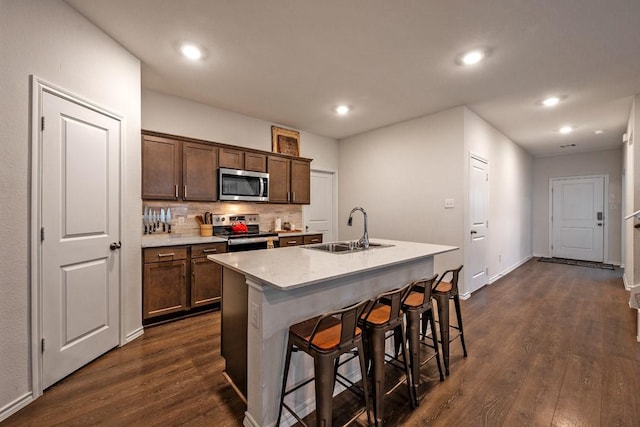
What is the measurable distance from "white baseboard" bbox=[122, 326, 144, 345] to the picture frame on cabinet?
3136 mm

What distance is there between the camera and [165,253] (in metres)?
3.04

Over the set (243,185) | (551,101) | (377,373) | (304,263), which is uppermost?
(551,101)

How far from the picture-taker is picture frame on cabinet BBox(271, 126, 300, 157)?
15.8 ft

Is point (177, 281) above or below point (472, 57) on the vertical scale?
below

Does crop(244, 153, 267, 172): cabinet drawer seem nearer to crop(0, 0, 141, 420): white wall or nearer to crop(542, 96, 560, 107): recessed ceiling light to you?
crop(0, 0, 141, 420): white wall

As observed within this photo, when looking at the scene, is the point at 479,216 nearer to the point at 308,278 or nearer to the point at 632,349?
the point at 632,349

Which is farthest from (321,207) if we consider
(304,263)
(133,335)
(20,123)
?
(20,123)

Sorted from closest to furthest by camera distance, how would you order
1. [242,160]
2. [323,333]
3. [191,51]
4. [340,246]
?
[323,333], [191,51], [340,246], [242,160]

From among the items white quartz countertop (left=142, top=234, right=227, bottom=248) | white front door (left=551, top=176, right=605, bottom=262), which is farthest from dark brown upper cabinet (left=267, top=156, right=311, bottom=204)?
white front door (left=551, top=176, right=605, bottom=262)

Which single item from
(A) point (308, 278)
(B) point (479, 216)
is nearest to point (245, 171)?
(A) point (308, 278)

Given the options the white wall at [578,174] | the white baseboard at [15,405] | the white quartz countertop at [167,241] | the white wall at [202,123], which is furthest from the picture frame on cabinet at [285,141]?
the white wall at [578,174]

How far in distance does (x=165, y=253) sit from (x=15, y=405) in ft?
4.96

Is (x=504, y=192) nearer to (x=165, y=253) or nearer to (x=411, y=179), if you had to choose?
(x=411, y=179)

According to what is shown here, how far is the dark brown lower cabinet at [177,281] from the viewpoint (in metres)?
2.96
